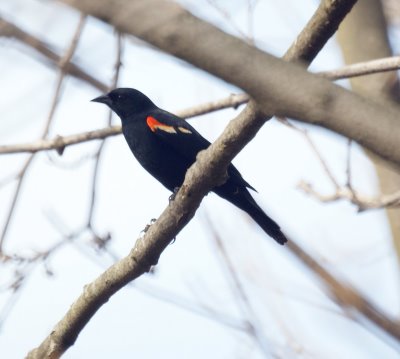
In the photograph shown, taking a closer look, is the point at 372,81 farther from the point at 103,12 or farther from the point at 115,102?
the point at 103,12

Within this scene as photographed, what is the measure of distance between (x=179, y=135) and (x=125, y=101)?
951 millimetres

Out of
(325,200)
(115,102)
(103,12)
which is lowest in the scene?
(103,12)

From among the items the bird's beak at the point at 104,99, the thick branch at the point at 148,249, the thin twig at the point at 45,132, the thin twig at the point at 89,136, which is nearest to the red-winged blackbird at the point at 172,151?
the thin twig at the point at 89,136

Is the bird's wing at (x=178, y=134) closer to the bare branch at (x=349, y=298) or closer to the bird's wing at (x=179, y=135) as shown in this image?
the bird's wing at (x=179, y=135)

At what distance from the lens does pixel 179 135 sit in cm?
533

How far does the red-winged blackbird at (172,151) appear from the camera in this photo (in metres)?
5.02

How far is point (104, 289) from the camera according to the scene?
4.06 metres

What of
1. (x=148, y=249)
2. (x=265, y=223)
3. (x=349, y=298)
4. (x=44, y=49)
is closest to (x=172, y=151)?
(x=265, y=223)

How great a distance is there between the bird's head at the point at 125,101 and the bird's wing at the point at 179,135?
42 cm

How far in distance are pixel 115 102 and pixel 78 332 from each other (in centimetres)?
239

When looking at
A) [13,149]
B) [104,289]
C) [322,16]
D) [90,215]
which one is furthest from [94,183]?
[322,16]

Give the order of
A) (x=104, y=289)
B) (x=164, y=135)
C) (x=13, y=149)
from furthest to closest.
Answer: (x=164, y=135) → (x=13, y=149) → (x=104, y=289)

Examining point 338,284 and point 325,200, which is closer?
point 338,284

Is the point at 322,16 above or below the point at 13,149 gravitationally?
below
